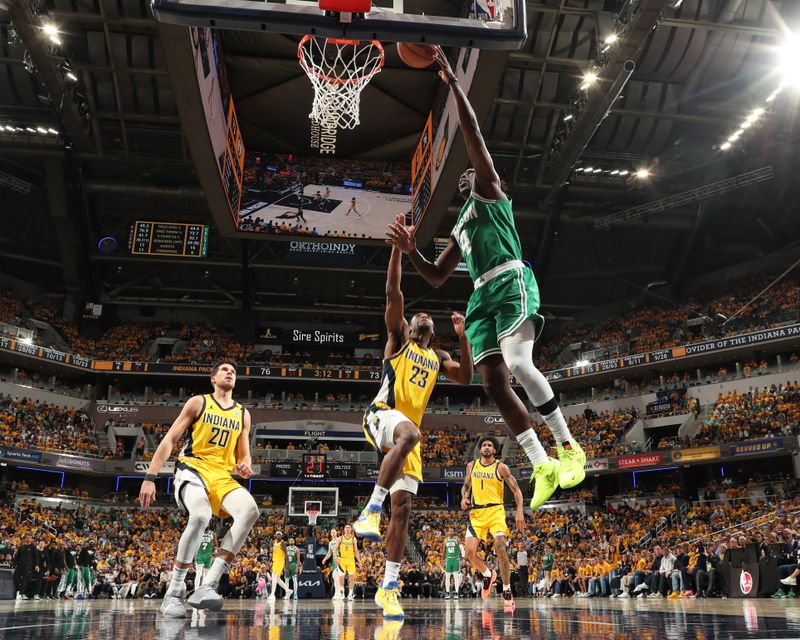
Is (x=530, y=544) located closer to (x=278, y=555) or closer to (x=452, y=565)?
(x=452, y=565)

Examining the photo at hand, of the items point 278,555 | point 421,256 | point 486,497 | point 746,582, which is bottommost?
point 746,582

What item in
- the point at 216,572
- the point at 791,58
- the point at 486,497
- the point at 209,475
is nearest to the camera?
the point at 216,572

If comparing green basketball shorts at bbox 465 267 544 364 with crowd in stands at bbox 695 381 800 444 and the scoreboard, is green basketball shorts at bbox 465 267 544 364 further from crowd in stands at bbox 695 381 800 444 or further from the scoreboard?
the scoreboard

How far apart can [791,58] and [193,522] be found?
22.2 m

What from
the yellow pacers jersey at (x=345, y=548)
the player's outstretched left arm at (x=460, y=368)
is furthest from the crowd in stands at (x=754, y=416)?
the player's outstretched left arm at (x=460, y=368)

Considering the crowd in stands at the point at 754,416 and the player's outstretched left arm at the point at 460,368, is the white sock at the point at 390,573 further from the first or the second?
the crowd in stands at the point at 754,416

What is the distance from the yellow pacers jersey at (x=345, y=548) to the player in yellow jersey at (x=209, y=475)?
11.2m

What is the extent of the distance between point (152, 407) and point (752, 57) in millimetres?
31101

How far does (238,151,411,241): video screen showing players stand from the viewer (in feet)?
73.6

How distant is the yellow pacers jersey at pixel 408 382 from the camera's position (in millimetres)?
5930

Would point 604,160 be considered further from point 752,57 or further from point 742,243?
point 742,243

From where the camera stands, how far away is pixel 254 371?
3553 centimetres

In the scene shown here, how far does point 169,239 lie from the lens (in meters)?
31.4

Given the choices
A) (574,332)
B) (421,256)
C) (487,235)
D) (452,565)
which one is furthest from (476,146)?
(574,332)
